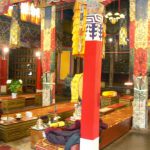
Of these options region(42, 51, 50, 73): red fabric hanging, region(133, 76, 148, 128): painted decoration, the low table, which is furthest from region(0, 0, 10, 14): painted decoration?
the low table

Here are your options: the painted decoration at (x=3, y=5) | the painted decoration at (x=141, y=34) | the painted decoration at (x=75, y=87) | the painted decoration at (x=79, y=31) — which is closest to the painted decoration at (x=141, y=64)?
the painted decoration at (x=141, y=34)

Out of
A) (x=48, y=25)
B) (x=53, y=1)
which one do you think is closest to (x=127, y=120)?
(x=53, y=1)

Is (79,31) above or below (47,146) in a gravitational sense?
above

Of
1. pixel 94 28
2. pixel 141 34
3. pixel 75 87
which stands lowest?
pixel 75 87

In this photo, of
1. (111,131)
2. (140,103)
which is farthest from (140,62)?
(111,131)

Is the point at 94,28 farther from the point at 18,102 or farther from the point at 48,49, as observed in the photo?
the point at 18,102

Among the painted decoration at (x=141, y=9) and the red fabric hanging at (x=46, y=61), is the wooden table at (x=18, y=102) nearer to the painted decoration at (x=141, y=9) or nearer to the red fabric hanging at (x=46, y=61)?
the red fabric hanging at (x=46, y=61)

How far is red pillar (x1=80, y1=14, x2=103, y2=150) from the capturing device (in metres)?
4.50

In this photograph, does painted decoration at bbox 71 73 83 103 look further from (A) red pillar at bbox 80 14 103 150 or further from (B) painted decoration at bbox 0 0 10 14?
(B) painted decoration at bbox 0 0 10 14

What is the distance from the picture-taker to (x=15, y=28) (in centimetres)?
1112

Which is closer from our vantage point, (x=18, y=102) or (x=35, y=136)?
(x=35, y=136)

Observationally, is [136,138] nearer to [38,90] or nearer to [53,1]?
[53,1]

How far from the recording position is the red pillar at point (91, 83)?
4496 millimetres

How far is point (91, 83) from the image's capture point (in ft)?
14.8
